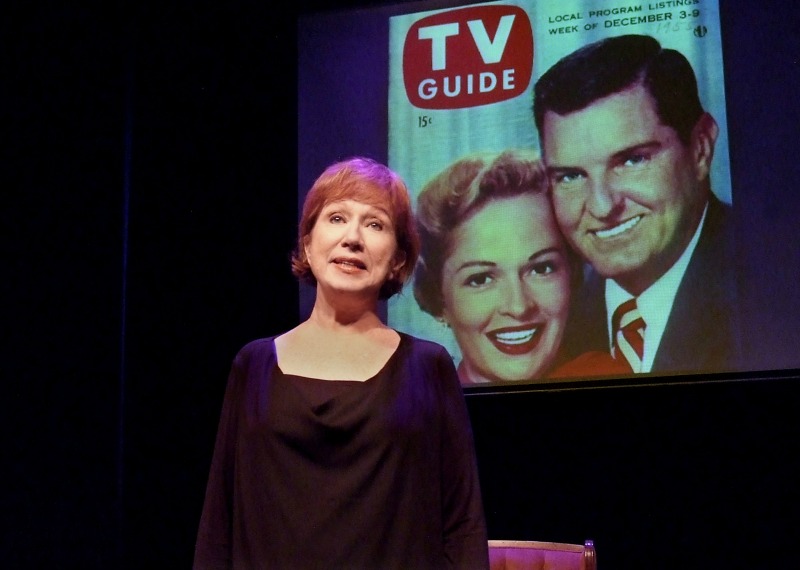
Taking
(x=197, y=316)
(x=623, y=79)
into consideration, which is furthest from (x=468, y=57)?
(x=197, y=316)

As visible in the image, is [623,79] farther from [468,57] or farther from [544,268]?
[544,268]

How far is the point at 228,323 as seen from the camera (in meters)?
3.87

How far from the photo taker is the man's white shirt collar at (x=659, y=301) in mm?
3156

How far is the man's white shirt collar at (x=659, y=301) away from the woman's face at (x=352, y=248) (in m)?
1.91

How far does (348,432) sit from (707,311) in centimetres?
213

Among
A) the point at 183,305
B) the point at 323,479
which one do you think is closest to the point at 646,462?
the point at 183,305

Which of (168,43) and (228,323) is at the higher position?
(168,43)

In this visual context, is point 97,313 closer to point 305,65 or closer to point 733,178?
point 305,65

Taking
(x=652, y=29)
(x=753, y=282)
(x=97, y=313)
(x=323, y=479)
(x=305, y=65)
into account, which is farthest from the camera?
(x=305, y=65)

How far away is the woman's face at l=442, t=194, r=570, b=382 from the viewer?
10.8ft

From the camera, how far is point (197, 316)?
12.7 feet

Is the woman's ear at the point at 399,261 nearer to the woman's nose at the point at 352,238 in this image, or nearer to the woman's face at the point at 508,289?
the woman's nose at the point at 352,238

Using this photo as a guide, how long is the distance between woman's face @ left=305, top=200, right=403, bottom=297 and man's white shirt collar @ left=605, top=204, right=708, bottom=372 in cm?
191

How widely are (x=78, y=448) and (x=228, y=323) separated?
32.5 inches
